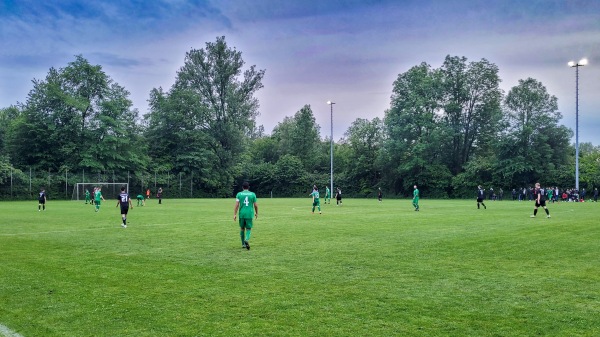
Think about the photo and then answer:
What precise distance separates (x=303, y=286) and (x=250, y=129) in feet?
237

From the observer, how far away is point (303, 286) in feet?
28.4

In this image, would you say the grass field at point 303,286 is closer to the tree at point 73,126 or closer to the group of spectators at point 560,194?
the group of spectators at point 560,194

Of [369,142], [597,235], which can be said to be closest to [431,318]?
[597,235]

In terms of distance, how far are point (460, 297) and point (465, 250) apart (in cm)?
557

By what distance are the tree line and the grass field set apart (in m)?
54.5

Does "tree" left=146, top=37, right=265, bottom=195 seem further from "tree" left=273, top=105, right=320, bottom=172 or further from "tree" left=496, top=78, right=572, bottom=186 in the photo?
"tree" left=496, top=78, right=572, bottom=186

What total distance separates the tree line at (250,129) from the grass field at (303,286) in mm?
54533

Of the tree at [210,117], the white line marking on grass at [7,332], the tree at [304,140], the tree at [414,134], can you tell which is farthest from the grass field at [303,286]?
the tree at [304,140]

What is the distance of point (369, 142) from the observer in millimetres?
85688

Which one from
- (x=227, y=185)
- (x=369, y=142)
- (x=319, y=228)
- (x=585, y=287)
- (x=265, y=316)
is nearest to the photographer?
(x=265, y=316)

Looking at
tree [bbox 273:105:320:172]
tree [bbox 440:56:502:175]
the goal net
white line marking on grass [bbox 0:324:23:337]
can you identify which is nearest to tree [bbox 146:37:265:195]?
the goal net

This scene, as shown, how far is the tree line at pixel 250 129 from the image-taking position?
65688mm

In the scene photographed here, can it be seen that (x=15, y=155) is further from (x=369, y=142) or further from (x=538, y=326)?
(x=538, y=326)

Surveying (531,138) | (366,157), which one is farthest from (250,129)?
(531,138)
